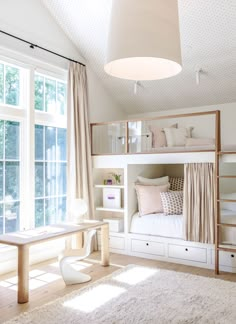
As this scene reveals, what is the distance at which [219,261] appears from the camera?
388cm

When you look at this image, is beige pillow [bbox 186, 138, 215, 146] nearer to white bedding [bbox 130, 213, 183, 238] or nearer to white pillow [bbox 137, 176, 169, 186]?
white pillow [bbox 137, 176, 169, 186]

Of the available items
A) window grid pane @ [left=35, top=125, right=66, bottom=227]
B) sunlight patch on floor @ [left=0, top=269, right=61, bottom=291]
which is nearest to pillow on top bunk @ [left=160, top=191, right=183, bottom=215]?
window grid pane @ [left=35, top=125, right=66, bottom=227]

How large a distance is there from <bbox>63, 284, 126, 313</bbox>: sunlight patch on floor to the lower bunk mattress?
1268mm

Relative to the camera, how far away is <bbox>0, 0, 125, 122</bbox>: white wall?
152 inches

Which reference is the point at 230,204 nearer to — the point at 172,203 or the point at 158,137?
the point at 172,203

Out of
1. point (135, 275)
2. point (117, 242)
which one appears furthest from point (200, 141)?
point (135, 275)

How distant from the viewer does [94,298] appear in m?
2.99

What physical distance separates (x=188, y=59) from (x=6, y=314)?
376cm

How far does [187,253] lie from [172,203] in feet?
2.38

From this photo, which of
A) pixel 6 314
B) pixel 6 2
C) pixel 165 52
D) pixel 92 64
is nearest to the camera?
pixel 165 52

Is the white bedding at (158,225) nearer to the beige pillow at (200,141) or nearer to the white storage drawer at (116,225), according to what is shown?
the white storage drawer at (116,225)

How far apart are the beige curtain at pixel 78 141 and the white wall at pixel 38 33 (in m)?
0.25

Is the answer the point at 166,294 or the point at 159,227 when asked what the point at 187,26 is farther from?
the point at 166,294

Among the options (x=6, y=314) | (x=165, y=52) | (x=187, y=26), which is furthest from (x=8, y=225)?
(x=187, y=26)
